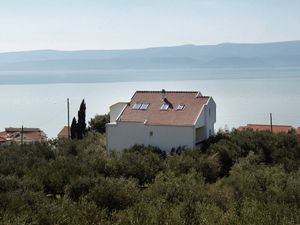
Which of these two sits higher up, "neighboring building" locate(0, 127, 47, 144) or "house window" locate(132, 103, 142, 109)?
"house window" locate(132, 103, 142, 109)

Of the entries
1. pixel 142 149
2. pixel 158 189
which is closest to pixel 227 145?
pixel 142 149

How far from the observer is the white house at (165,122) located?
3123 cm

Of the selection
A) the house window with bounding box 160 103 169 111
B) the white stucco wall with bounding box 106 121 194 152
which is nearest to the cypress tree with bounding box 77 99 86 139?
the white stucco wall with bounding box 106 121 194 152

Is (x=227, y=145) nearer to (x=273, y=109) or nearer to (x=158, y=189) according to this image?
(x=158, y=189)

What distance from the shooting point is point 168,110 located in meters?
33.1

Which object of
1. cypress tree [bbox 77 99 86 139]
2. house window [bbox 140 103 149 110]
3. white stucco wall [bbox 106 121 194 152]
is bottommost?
white stucco wall [bbox 106 121 194 152]

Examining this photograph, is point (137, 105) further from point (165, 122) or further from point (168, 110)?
point (165, 122)

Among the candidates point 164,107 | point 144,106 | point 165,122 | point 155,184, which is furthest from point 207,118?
point 155,184

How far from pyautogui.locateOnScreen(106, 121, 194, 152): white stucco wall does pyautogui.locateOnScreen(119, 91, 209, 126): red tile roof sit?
0.39 m

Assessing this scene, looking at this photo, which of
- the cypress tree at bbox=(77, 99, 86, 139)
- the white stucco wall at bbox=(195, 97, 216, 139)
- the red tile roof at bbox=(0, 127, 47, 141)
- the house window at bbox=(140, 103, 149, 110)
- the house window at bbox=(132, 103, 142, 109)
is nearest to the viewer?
the white stucco wall at bbox=(195, 97, 216, 139)

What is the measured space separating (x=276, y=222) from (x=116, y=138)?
21685 mm

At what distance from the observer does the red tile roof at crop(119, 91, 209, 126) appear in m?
31.8

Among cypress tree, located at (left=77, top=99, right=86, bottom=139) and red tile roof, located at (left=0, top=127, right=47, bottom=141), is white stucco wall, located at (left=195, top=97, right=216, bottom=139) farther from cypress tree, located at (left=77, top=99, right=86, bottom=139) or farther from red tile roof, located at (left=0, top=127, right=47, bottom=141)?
red tile roof, located at (left=0, top=127, right=47, bottom=141)

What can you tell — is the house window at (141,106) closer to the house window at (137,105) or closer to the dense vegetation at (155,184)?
the house window at (137,105)
